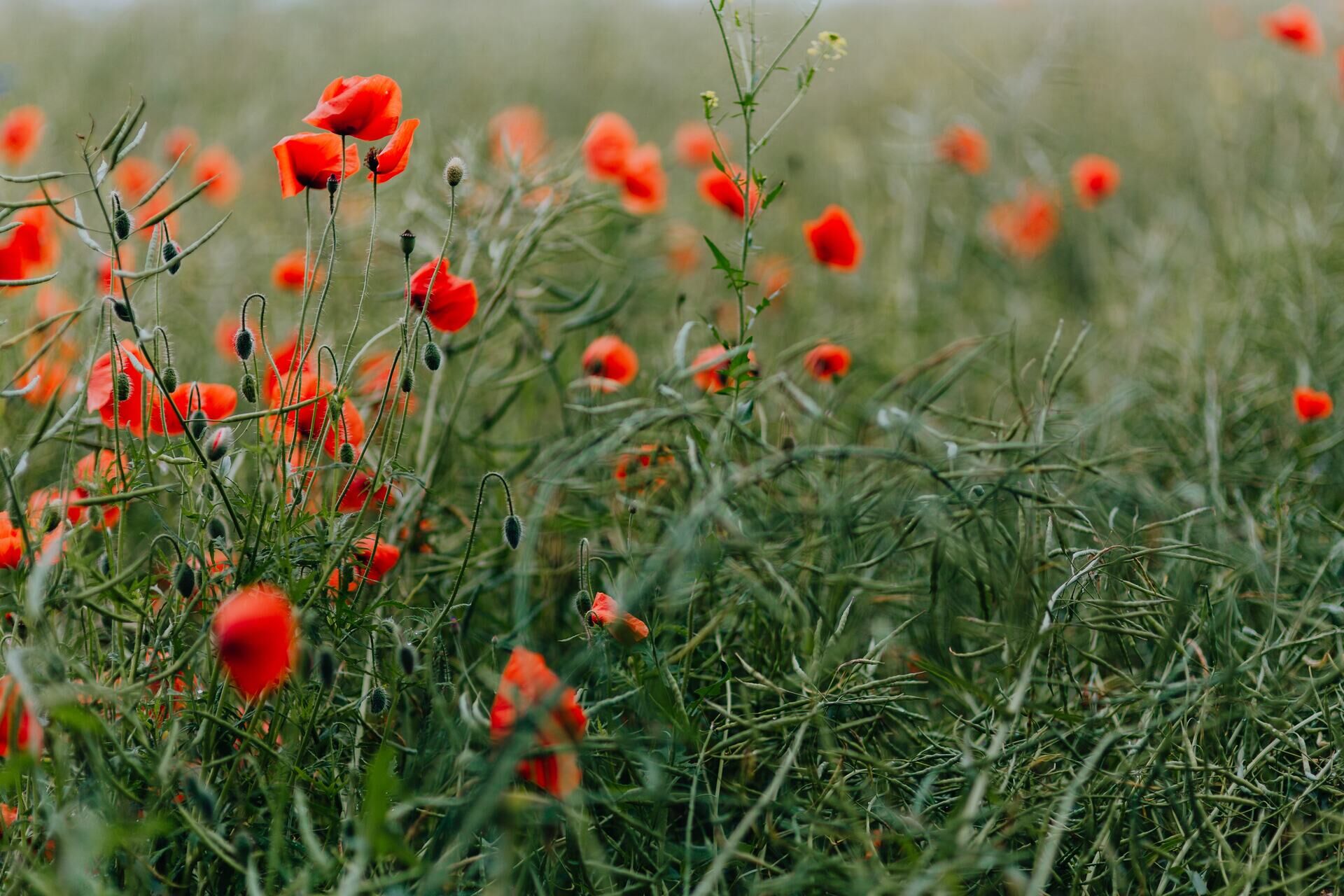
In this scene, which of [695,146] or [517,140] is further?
[695,146]

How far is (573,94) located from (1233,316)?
112 inches

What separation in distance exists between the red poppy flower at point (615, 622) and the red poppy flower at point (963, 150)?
187 cm

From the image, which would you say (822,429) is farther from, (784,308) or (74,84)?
(74,84)

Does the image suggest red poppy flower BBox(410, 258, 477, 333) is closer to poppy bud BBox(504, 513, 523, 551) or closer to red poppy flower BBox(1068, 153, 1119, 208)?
poppy bud BBox(504, 513, 523, 551)

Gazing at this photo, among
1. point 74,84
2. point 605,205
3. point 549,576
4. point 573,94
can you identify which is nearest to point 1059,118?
point 573,94

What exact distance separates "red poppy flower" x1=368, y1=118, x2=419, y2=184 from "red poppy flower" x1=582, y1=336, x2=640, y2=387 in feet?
1.25

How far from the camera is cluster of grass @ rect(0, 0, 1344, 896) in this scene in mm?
767

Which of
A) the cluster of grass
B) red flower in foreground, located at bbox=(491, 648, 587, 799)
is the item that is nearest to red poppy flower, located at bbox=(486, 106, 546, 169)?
the cluster of grass

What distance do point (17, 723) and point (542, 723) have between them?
0.33 metres

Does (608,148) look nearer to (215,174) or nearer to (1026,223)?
(215,174)

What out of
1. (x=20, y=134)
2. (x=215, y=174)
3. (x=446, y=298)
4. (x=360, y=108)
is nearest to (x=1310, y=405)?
(x=446, y=298)

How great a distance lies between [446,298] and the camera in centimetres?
94

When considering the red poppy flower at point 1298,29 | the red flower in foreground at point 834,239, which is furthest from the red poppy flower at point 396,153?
the red poppy flower at point 1298,29

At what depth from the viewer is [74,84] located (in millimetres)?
3754
